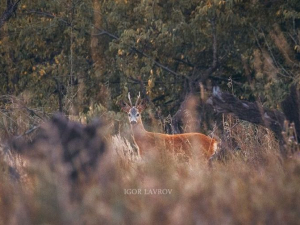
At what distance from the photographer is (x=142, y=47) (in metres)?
16.0

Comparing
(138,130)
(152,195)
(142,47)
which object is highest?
(142,47)

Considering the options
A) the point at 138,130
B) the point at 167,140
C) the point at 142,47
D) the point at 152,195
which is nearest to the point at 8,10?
the point at 138,130

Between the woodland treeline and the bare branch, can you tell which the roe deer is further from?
the bare branch

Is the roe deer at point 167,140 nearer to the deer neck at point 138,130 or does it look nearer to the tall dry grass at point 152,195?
the deer neck at point 138,130

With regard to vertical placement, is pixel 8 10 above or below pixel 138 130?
above

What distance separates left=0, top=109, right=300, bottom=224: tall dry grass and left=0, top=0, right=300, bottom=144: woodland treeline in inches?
358

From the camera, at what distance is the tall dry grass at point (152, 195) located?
4.07 meters

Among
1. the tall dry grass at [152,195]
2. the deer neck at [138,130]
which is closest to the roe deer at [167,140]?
the deer neck at [138,130]

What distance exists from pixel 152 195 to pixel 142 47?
1170 centimetres

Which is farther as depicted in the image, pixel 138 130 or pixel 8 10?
pixel 8 10

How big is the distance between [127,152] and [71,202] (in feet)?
10.4

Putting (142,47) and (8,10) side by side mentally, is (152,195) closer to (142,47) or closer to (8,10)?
(8,10)

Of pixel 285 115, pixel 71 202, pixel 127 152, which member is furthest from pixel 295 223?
pixel 127 152

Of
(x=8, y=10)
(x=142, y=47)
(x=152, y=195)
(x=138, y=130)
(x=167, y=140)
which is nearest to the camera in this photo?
(x=152, y=195)
